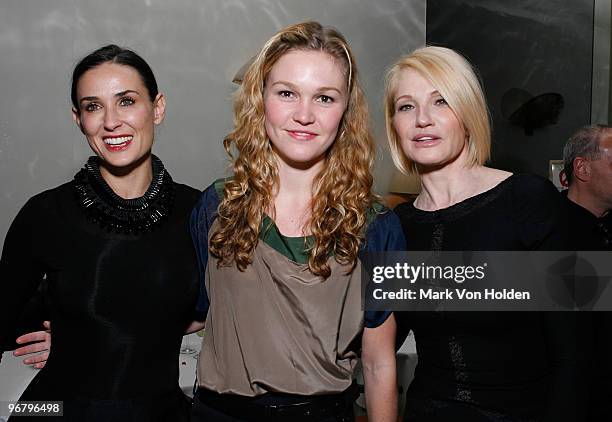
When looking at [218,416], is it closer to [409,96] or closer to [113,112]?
[113,112]

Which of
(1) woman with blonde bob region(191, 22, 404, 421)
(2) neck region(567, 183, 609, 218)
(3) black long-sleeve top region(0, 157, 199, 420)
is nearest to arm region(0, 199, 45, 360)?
(3) black long-sleeve top region(0, 157, 199, 420)

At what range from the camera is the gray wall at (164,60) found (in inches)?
138

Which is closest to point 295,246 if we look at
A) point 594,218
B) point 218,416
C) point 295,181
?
point 295,181

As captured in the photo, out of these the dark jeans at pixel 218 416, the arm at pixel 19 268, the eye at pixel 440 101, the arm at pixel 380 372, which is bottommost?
the dark jeans at pixel 218 416

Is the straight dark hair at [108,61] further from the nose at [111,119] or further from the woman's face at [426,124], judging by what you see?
the woman's face at [426,124]

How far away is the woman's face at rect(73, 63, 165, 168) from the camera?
59.4 inches

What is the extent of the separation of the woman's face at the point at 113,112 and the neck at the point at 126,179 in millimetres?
35

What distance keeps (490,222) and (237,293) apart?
650 mm

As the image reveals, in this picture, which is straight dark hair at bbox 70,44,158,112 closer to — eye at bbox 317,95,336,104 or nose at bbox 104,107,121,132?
nose at bbox 104,107,121,132

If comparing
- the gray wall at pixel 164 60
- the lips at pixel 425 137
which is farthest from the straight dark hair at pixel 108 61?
the gray wall at pixel 164 60

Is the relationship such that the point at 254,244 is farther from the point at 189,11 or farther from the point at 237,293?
the point at 189,11

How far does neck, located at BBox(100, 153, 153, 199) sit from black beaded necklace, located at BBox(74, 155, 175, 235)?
18 millimetres

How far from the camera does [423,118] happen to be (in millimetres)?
1552

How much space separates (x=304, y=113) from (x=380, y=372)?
661 mm
